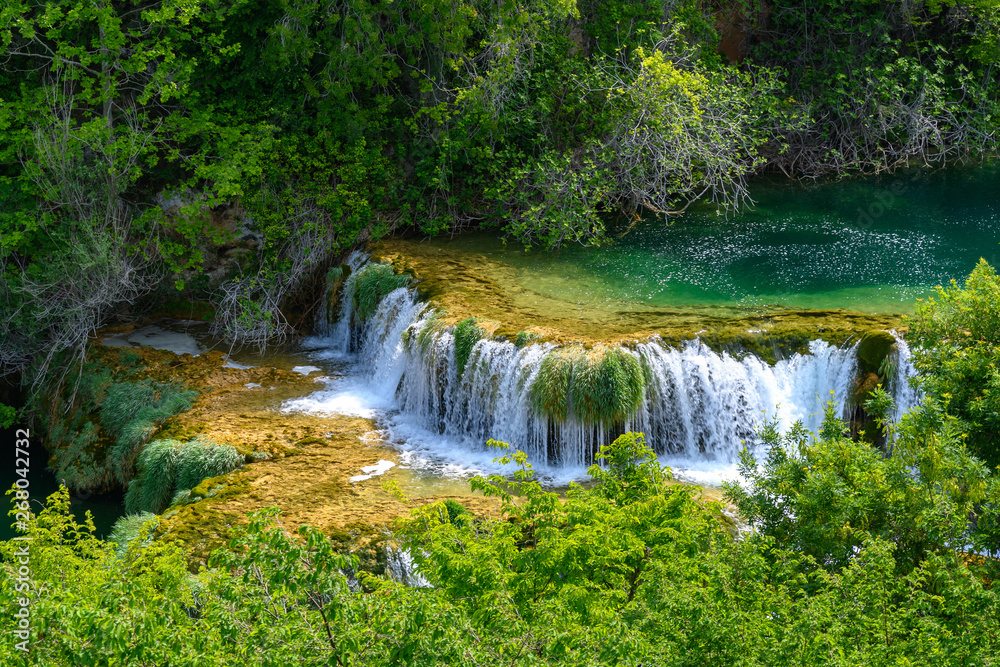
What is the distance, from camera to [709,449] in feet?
40.3

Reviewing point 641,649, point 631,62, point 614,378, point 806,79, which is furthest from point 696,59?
point 641,649

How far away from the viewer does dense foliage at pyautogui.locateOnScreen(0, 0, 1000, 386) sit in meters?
13.8

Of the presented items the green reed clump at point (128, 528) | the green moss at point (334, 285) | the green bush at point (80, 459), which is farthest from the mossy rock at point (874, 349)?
the green bush at point (80, 459)

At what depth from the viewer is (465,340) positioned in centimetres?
1298

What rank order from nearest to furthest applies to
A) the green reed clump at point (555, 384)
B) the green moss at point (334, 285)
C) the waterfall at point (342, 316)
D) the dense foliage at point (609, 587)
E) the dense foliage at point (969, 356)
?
the dense foliage at point (609, 587), the dense foliage at point (969, 356), the green reed clump at point (555, 384), the waterfall at point (342, 316), the green moss at point (334, 285)

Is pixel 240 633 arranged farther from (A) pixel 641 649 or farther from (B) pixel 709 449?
(B) pixel 709 449

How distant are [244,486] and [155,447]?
1.62 metres

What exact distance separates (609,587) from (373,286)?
28.4ft

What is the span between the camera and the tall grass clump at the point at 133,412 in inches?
499

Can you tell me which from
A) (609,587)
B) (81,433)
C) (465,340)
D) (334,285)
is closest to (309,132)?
(334,285)

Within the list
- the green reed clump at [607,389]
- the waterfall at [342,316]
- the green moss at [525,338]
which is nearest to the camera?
the green reed clump at [607,389]

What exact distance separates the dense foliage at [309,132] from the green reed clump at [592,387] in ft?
14.8

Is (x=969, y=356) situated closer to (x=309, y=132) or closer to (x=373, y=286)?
(x=373, y=286)

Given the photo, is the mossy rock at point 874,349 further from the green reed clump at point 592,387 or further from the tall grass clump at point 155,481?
the tall grass clump at point 155,481
